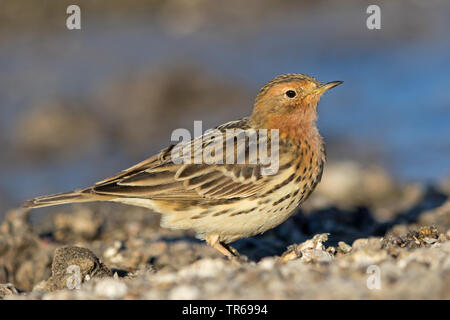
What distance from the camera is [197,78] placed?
68.3 ft

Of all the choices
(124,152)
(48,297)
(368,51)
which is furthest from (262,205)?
(368,51)

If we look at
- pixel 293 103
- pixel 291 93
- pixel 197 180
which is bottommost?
pixel 197 180

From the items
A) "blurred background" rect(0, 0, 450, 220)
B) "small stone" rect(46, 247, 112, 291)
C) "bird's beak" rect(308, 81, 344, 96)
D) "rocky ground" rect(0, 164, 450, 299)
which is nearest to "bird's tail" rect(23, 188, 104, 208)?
"rocky ground" rect(0, 164, 450, 299)

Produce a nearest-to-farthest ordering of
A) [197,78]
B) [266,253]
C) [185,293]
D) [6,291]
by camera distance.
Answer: [185,293], [6,291], [266,253], [197,78]

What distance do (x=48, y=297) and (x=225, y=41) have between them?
18.8 metres

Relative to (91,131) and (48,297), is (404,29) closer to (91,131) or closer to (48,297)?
(91,131)

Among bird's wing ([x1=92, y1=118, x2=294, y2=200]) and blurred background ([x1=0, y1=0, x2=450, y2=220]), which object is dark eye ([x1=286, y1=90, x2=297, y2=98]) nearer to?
bird's wing ([x1=92, y1=118, x2=294, y2=200])

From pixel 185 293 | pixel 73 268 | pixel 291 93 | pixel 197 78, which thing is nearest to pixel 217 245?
pixel 73 268

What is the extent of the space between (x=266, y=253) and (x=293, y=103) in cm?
207

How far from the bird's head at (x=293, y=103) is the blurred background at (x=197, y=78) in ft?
17.9

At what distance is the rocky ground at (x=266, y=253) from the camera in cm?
537

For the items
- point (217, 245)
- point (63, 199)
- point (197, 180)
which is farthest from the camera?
point (217, 245)

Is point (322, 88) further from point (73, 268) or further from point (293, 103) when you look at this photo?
point (73, 268)

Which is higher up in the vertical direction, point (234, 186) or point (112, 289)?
point (234, 186)
